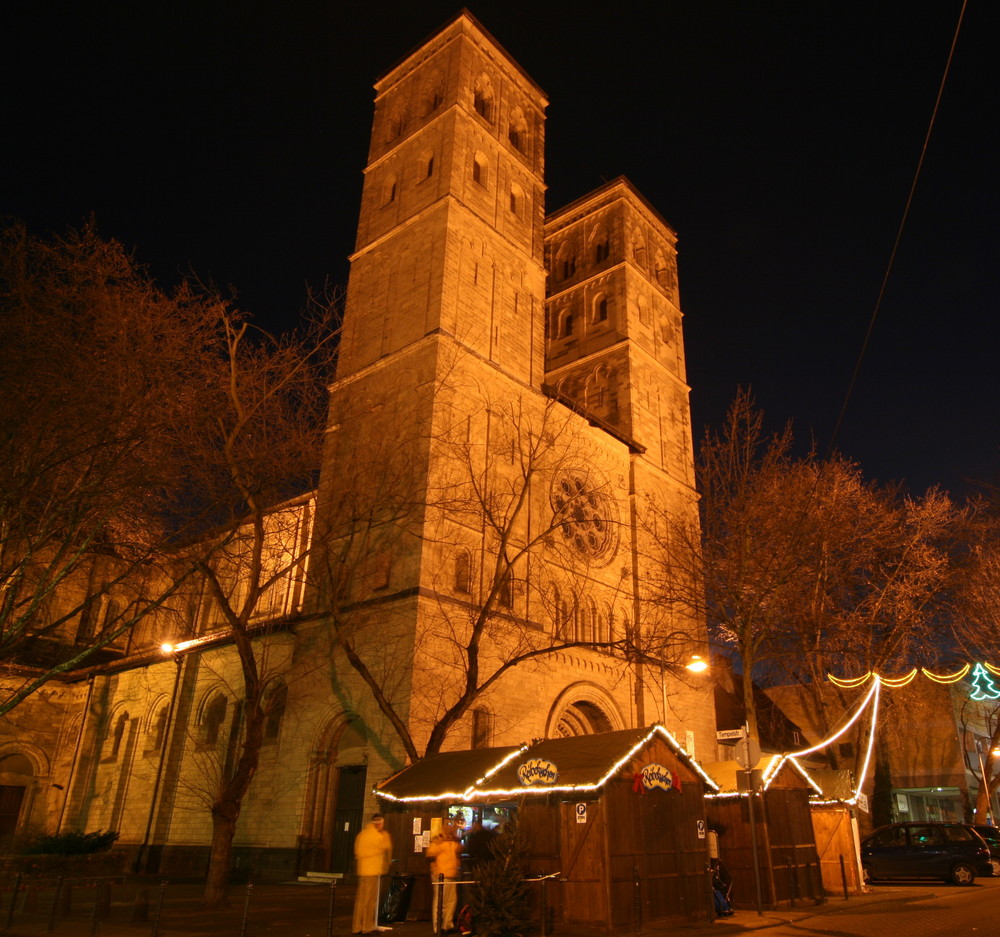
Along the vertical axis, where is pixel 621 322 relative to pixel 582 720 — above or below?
above

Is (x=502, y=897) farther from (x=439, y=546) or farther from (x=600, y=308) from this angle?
(x=600, y=308)

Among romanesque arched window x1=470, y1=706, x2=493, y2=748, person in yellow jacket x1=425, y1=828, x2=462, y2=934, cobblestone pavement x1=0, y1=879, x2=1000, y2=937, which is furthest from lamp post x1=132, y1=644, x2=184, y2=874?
person in yellow jacket x1=425, y1=828, x2=462, y2=934

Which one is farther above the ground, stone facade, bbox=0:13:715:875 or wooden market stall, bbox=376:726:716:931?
stone facade, bbox=0:13:715:875

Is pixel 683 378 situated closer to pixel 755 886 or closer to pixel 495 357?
pixel 495 357

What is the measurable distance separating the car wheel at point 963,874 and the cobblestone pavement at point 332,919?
9.40 ft

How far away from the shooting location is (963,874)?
1984cm

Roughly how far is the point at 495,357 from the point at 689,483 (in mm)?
12621

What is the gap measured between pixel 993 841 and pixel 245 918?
21.1 m

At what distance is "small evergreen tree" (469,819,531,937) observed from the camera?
1088 centimetres

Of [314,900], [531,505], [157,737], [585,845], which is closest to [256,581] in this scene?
[314,900]

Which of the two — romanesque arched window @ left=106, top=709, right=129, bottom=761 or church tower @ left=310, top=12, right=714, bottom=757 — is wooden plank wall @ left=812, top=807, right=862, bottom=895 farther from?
romanesque arched window @ left=106, top=709, right=129, bottom=761

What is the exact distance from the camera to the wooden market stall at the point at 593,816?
11789mm

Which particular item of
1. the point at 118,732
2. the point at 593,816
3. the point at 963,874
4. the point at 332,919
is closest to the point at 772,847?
the point at 593,816

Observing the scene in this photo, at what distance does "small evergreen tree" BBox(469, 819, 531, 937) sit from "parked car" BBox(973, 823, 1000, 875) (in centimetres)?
1581
